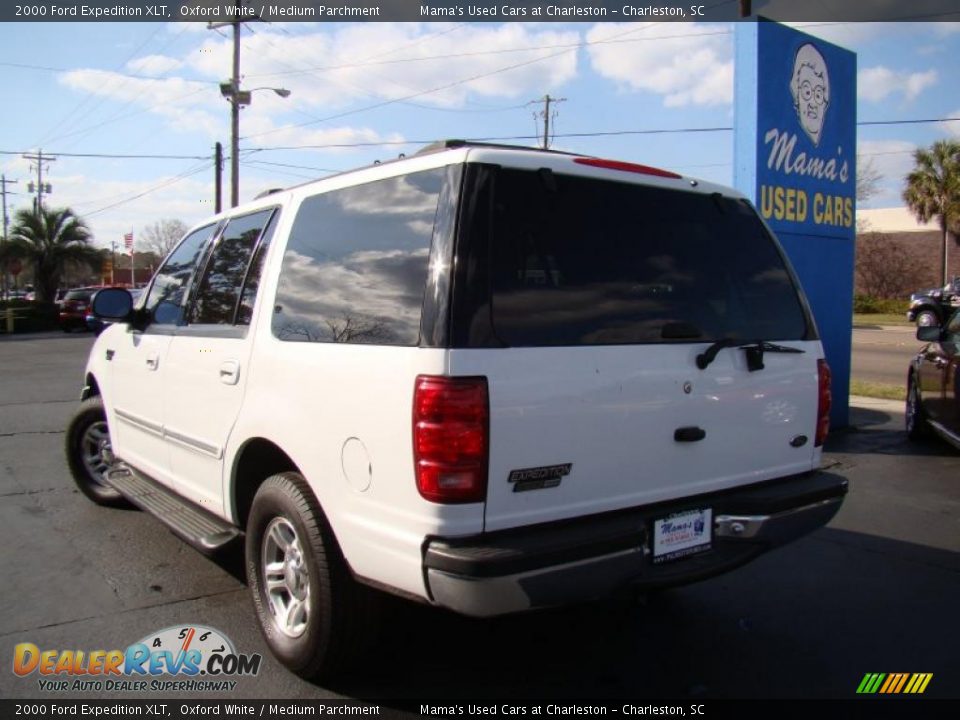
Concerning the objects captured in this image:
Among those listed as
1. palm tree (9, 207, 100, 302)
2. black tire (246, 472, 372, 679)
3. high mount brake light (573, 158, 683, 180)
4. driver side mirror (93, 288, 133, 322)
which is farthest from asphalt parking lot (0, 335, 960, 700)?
palm tree (9, 207, 100, 302)

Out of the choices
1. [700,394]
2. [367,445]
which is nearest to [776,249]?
[700,394]

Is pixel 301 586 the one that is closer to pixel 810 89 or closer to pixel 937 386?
pixel 937 386

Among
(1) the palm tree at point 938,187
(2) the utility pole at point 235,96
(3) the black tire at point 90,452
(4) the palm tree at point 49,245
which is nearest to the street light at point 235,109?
(2) the utility pole at point 235,96

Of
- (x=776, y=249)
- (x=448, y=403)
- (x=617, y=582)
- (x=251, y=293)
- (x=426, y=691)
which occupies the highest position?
(x=776, y=249)

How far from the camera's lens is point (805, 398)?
3525 mm

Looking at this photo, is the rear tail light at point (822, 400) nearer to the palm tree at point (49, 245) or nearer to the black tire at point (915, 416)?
the black tire at point (915, 416)

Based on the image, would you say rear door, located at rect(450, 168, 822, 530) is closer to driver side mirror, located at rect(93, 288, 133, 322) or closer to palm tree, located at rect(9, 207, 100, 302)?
driver side mirror, located at rect(93, 288, 133, 322)

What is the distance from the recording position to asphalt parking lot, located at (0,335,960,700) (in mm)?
3219

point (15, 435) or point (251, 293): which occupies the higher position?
point (251, 293)

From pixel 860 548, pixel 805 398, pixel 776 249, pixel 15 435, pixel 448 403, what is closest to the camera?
pixel 448 403

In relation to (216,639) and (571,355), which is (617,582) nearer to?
(571,355)

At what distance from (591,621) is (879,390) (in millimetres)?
9618

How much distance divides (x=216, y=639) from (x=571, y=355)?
7.15 feet

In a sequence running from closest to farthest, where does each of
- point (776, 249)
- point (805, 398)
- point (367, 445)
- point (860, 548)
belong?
point (367, 445) → point (805, 398) → point (776, 249) → point (860, 548)
